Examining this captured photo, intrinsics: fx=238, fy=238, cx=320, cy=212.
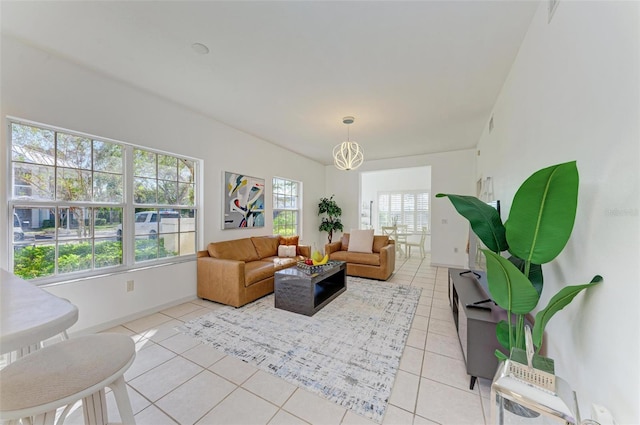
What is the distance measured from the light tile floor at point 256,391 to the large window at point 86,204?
998mm

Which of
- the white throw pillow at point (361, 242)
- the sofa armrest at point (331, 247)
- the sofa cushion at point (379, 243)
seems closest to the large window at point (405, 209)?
the sofa cushion at point (379, 243)

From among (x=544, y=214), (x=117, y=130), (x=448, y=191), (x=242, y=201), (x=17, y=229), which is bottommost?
(x=17, y=229)

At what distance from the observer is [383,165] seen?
624 cm

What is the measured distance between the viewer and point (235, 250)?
3777mm

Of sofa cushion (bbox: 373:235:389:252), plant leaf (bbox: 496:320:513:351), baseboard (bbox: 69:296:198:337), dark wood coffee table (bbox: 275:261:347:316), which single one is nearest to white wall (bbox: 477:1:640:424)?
plant leaf (bbox: 496:320:513:351)

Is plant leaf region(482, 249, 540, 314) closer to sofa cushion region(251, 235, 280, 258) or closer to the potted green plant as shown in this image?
sofa cushion region(251, 235, 280, 258)

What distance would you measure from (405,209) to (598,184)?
748cm

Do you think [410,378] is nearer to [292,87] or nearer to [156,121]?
[292,87]

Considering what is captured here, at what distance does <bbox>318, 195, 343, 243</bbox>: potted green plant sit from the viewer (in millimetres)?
6595

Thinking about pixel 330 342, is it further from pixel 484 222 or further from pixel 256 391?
pixel 484 222

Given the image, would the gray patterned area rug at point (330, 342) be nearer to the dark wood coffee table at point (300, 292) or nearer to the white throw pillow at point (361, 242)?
the dark wood coffee table at point (300, 292)

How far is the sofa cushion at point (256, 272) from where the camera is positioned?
3.15 m

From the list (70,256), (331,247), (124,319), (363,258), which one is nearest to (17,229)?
(70,256)

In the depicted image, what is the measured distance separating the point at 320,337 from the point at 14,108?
342 centimetres
